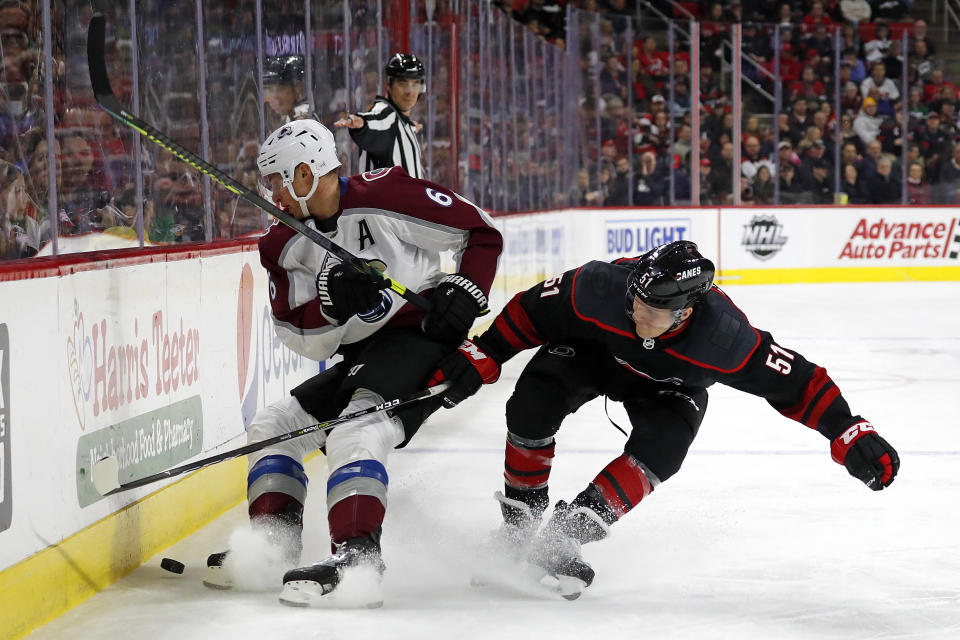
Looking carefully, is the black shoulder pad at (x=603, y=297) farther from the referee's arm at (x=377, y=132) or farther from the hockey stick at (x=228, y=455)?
the referee's arm at (x=377, y=132)

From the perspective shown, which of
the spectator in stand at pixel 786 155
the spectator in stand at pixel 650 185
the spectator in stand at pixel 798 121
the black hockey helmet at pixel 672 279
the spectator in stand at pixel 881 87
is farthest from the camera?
the spectator in stand at pixel 881 87

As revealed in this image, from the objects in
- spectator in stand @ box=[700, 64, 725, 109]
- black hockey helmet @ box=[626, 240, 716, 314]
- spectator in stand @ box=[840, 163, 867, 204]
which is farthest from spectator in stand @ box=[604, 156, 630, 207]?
black hockey helmet @ box=[626, 240, 716, 314]

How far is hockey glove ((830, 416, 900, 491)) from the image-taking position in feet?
8.82

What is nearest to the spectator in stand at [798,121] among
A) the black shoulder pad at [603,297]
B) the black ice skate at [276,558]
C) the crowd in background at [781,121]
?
the crowd in background at [781,121]

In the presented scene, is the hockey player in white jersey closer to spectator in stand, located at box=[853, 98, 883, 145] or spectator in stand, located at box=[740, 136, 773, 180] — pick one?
spectator in stand, located at box=[740, 136, 773, 180]

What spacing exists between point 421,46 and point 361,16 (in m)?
1.18

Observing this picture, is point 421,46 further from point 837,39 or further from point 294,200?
point 837,39

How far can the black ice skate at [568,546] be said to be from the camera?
2.74 meters

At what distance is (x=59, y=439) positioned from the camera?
2.71 meters

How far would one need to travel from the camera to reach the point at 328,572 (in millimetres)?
2533

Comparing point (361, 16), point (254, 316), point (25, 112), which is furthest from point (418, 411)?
point (361, 16)

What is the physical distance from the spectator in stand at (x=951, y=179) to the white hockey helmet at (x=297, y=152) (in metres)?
11.4

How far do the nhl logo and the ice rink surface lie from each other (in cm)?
740

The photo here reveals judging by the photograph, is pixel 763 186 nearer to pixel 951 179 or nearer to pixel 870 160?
pixel 870 160
